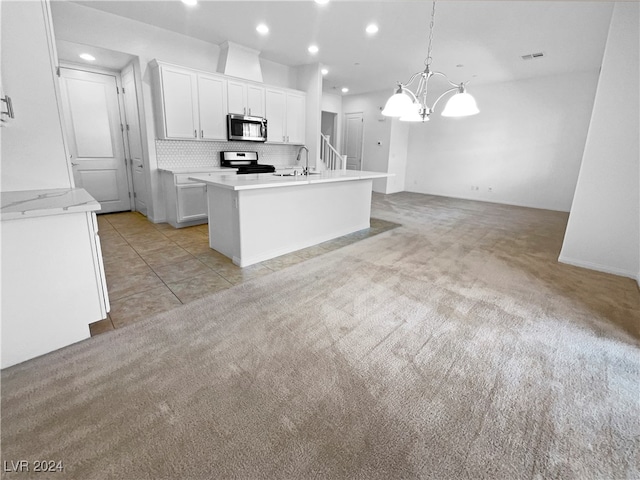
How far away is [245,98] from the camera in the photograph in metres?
5.32

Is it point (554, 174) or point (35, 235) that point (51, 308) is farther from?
point (554, 174)

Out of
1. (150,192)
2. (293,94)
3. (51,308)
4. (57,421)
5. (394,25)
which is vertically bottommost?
(57,421)

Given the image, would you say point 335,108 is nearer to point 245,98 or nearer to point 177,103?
point 245,98

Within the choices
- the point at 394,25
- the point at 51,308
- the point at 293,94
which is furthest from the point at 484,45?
the point at 51,308

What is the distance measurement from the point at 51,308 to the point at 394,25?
4.98m

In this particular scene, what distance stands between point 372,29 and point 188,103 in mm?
2995

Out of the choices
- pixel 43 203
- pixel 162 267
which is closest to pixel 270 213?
pixel 162 267

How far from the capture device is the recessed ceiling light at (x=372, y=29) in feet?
13.9

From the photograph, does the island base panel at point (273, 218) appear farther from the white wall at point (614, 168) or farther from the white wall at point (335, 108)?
the white wall at point (335, 108)

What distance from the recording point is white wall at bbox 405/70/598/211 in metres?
6.57

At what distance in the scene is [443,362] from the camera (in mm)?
1825

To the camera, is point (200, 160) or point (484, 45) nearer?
point (484, 45)

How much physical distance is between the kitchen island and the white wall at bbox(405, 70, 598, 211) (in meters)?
5.18

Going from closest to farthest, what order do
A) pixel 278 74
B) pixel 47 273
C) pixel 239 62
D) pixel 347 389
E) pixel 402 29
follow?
pixel 347 389, pixel 47 273, pixel 402 29, pixel 239 62, pixel 278 74
